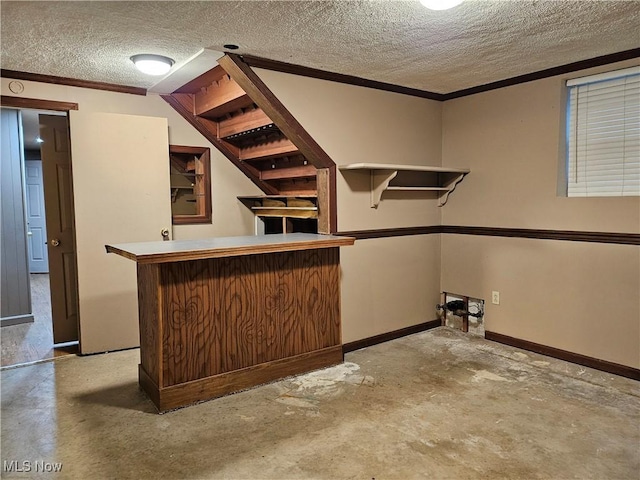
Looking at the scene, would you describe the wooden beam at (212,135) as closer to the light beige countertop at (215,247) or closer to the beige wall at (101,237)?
the beige wall at (101,237)

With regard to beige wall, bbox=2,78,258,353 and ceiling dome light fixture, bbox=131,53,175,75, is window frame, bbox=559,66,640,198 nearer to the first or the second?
ceiling dome light fixture, bbox=131,53,175,75

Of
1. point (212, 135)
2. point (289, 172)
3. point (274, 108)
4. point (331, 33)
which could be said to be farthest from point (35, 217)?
point (331, 33)

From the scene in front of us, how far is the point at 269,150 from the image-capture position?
3826mm

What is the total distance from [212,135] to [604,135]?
3150mm

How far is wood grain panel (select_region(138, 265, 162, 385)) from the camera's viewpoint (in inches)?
101

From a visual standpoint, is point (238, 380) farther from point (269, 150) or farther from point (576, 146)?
point (576, 146)

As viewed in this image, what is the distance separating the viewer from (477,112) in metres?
3.84

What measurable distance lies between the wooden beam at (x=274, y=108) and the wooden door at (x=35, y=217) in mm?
6172

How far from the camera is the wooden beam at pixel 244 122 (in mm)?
3453

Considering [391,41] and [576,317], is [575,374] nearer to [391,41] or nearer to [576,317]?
[576,317]

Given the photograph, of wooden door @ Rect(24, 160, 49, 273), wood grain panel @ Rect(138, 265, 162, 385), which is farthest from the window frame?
wooden door @ Rect(24, 160, 49, 273)

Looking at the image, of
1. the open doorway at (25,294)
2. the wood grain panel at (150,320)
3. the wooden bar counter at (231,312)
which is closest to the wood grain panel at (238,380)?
the wooden bar counter at (231,312)

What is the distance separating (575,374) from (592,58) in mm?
2162

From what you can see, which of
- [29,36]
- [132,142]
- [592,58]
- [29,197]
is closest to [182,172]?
[132,142]
